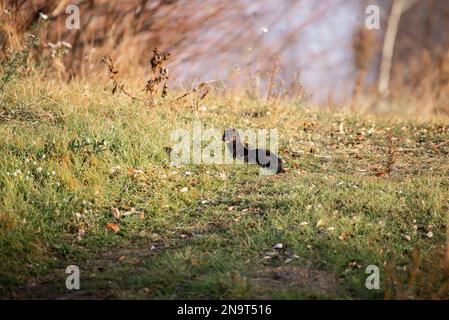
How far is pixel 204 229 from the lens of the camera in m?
4.73

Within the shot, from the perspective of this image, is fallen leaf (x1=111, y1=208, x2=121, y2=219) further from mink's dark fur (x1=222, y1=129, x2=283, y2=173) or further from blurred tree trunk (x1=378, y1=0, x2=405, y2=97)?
blurred tree trunk (x1=378, y1=0, x2=405, y2=97)

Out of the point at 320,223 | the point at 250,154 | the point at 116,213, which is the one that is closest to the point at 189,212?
the point at 116,213

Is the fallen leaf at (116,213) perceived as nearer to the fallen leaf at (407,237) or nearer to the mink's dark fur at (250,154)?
the mink's dark fur at (250,154)

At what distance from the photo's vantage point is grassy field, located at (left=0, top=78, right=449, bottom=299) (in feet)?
13.1

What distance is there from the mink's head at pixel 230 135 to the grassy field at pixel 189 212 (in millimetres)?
323

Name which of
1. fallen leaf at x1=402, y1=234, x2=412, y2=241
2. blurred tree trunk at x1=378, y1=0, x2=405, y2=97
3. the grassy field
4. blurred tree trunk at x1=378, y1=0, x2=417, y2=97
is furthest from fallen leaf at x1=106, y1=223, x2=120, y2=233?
blurred tree trunk at x1=378, y1=0, x2=405, y2=97

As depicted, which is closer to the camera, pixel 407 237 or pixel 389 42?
pixel 407 237

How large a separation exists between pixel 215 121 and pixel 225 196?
1692 mm

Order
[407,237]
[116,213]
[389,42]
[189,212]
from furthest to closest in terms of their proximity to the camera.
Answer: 1. [389,42]
2. [189,212]
3. [116,213]
4. [407,237]

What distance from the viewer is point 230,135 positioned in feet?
20.7

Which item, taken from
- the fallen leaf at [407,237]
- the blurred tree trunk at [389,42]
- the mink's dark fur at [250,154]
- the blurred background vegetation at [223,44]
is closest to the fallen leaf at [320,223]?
the fallen leaf at [407,237]

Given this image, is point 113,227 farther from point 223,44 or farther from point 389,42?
point 389,42

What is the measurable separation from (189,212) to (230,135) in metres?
1.50
